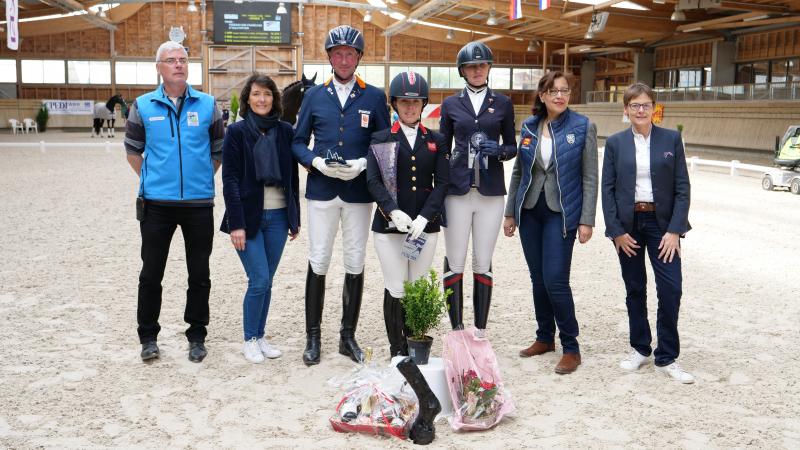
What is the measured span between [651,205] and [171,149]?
99.7 inches

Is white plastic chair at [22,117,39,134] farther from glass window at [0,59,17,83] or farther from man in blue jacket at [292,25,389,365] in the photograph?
man in blue jacket at [292,25,389,365]

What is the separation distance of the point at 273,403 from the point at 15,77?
37.4 meters

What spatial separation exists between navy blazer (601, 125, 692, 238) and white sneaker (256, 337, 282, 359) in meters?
1.93

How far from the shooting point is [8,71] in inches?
1411

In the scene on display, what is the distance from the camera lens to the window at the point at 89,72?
3644 centimetres

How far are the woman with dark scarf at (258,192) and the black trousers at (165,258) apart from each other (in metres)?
0.16

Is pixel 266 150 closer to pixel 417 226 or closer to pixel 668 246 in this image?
pixel 417 226

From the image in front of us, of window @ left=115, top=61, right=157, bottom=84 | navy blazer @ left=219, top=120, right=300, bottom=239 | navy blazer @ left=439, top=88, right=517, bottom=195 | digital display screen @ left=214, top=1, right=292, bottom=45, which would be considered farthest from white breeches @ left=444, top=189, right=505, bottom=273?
window @ left=115, top=61, right=157, bottom=84

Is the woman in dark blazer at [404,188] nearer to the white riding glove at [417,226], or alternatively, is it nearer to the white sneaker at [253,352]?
the white riding glove at [417,226]

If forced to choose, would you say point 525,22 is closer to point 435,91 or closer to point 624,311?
point 435,91

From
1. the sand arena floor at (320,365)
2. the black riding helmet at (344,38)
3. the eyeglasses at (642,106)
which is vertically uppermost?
the black riding helmet at (344,38)

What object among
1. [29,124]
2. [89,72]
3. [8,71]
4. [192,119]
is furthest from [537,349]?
[8,71]

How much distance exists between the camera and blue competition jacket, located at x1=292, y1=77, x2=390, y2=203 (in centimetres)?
412

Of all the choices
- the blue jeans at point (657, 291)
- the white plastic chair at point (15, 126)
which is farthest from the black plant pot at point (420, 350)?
the white plastic chair at point (15, 126)
